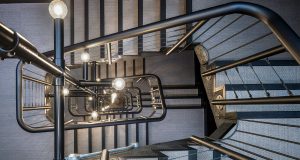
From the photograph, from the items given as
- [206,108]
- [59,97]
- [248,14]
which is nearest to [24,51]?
[59,97]

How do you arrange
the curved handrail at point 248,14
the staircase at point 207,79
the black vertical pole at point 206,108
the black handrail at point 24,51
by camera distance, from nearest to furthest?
the black handrail at point 24,51
the curved handrail at point 248,14
the staircase at point 207,79
the black vertical pole at point 206,108

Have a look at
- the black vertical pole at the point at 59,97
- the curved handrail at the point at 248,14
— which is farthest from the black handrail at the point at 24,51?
the curved handrail at the point at 248,14

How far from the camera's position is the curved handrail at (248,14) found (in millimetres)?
1111

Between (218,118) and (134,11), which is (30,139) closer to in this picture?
(134,11)

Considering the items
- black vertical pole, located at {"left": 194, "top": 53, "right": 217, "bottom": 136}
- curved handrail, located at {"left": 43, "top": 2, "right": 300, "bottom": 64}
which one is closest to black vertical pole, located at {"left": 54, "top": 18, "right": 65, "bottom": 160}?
curved handrail, located at {"left": 43, "top": 2, "right": 300, "bottom": 64}

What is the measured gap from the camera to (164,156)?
8.71 ft

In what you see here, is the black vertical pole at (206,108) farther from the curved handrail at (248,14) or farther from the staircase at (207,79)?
the curved handrail at (248,14)

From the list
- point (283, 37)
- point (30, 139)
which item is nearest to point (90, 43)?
point (283, 37)

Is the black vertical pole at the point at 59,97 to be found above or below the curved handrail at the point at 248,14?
below

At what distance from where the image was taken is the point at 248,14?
1.38 metres

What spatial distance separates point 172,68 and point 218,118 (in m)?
3.30

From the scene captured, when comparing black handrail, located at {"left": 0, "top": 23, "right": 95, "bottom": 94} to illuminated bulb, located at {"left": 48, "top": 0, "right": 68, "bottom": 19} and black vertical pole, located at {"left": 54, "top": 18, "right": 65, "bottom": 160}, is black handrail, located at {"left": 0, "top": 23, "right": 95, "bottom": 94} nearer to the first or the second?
black vertical pole, located at {"left": 54, "top": 18, "right": 65, "bottom": 160}

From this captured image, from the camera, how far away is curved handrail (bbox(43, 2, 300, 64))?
3.65 ft

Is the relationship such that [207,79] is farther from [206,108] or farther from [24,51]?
[24,51]
